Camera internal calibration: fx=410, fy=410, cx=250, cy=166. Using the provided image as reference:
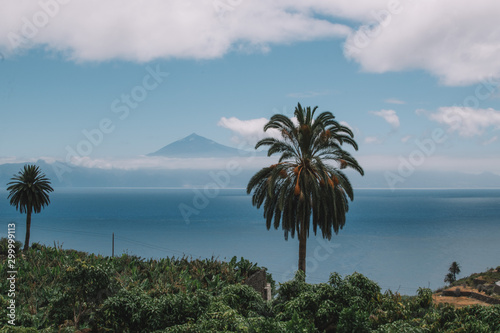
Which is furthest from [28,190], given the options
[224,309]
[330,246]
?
[330,246]

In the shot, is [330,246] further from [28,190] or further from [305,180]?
[305,180]

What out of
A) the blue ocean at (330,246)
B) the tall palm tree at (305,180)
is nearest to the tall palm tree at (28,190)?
the tall palm tree at (305,180)

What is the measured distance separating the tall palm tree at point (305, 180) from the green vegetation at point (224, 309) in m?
9.78

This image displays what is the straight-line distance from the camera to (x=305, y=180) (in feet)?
82.4

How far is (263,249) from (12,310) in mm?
123096

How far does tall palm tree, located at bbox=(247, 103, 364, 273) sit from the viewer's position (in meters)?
25.0

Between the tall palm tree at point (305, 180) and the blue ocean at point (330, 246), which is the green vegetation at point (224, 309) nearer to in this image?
the tall palm tree at point (305, 180)

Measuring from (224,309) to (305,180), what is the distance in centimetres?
1352

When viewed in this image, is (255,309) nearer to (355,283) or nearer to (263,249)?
(355,283)

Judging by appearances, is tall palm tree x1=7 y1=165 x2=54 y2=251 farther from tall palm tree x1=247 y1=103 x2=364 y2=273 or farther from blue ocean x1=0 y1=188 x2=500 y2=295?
blue ocean x1=0 y1=188 x2=500 y2=295

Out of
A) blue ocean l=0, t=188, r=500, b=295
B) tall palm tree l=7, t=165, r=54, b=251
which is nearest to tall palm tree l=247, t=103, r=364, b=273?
tall palm tree l=7, t=165, r=54, b=251

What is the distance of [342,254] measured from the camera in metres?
130

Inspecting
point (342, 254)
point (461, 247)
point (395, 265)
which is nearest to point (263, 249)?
point (342, 254)

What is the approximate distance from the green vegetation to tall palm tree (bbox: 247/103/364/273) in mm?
9779
